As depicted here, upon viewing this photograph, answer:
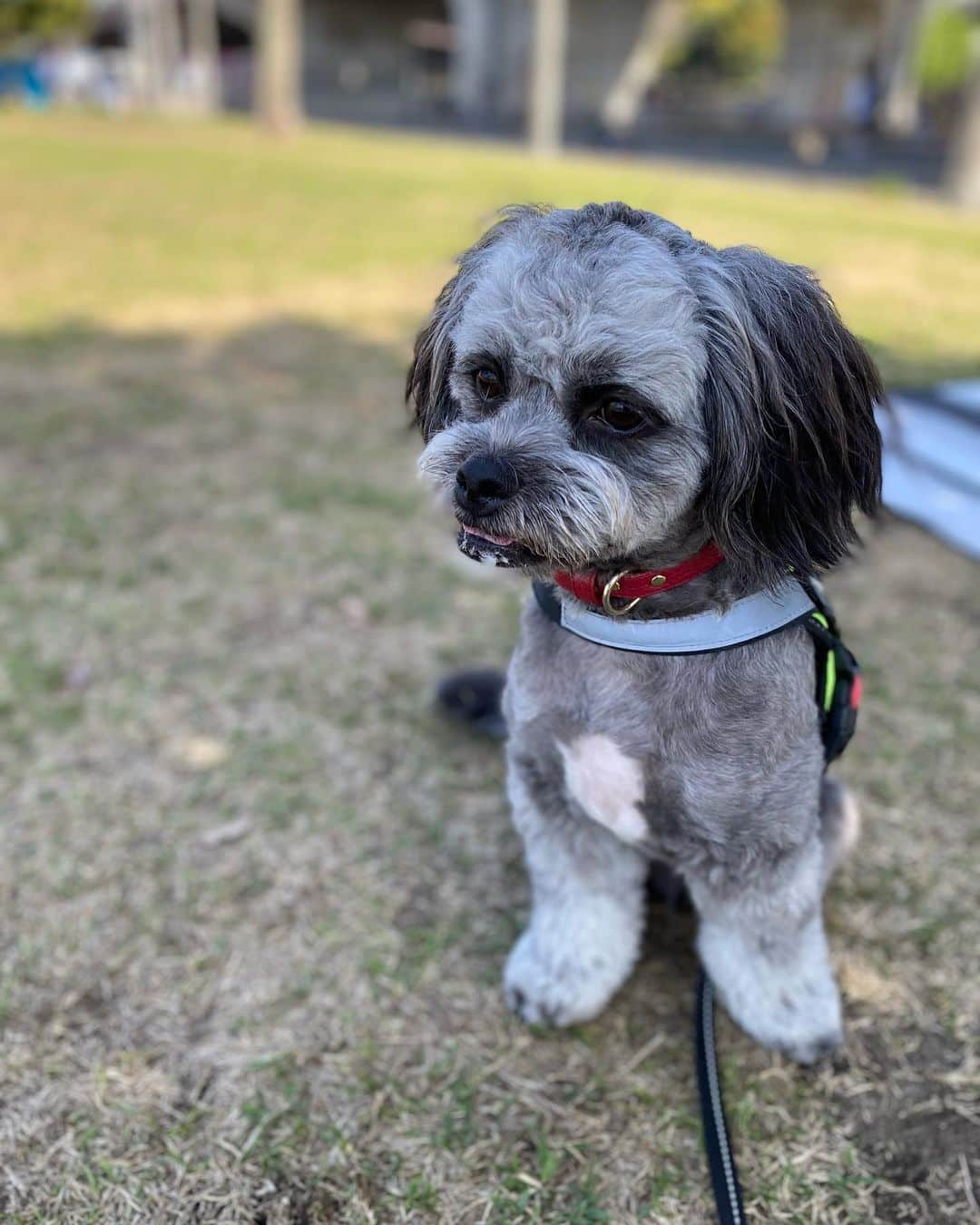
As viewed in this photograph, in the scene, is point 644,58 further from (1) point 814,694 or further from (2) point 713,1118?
(2) point 713,1118

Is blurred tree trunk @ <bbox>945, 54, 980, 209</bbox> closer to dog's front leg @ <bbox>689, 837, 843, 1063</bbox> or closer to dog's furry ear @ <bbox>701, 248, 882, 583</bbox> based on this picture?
dog's furry ear @ <bbox>701, 248, 882, 583</bbox>

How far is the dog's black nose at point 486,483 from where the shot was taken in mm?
1688

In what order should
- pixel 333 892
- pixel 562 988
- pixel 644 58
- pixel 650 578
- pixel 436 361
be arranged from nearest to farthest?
pixel 650 578 → pixel 436 361 → pixel 562 988 → pixel 333 892 → pixel 644 58

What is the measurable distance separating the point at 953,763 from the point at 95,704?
2787mm

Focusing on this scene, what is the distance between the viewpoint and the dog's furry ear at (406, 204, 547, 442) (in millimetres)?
1903

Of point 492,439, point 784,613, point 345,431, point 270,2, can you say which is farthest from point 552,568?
point 270,2

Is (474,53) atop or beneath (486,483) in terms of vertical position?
atop

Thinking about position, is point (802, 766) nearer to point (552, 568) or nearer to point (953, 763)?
point (552, 568)

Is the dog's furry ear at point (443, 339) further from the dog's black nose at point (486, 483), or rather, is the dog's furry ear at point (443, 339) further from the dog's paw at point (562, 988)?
the dog's paw at point (562, 988)

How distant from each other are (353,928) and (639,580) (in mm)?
1275

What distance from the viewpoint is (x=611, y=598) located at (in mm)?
A: 1816

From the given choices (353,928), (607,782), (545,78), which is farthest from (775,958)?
(545,78)

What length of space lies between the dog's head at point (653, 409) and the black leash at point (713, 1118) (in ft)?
3.36

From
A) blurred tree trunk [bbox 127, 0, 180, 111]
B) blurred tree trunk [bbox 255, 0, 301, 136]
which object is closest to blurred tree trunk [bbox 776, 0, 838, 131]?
blurred tree trunk [bbox 255, 0, 301, 136]
